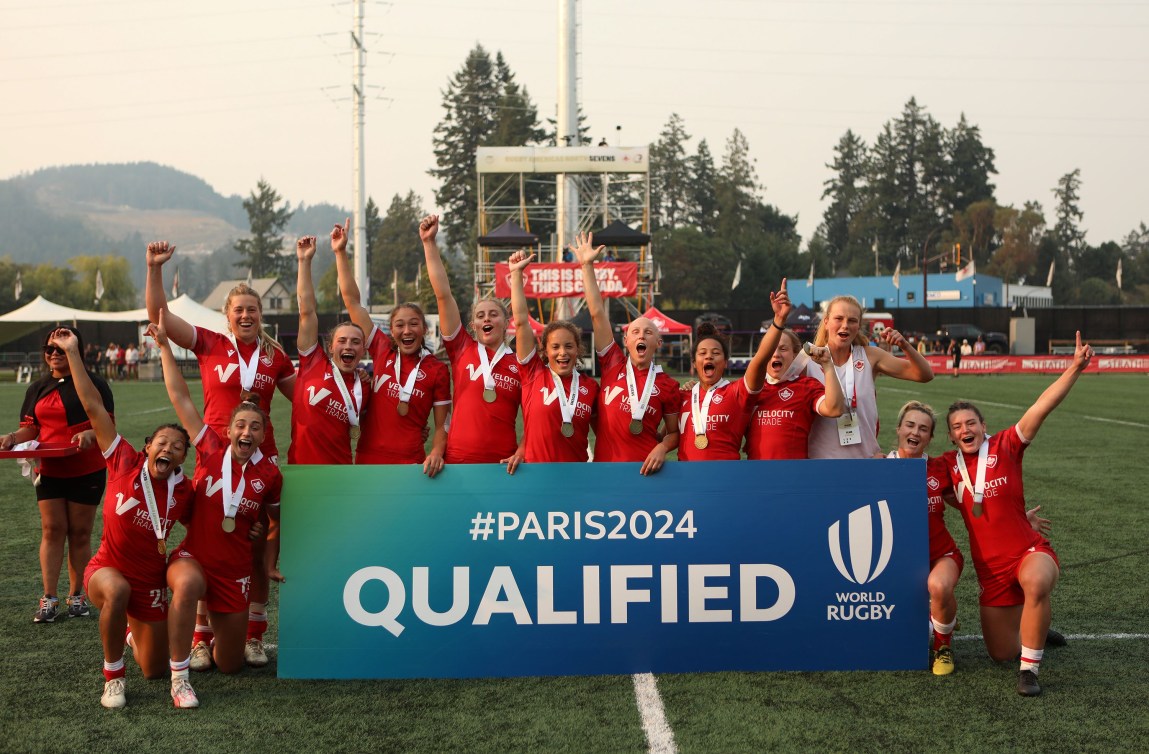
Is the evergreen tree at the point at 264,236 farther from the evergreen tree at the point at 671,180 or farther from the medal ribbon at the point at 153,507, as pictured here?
the medal ribbon at the point at 153,507

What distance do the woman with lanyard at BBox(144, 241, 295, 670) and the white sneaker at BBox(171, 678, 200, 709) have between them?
0.67 meters

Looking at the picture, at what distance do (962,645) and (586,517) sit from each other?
217 centimetres

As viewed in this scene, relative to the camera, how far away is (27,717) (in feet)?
15.2

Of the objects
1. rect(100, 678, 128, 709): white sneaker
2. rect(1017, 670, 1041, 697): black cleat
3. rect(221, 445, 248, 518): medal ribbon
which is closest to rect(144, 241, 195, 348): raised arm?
rect(221, 445, 248, 518): medal ribbon

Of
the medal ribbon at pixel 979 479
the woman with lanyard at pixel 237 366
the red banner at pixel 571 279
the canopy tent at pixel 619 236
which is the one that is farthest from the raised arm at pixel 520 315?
the red banner at pixel 571 279

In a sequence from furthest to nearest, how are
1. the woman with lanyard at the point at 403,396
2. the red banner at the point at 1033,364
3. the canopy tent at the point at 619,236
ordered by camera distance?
the canopy tent at the point at 619,236
the red banner at the point at 1033,364
the woman with lanyard at the point at 403,396

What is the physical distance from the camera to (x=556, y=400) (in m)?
5.76

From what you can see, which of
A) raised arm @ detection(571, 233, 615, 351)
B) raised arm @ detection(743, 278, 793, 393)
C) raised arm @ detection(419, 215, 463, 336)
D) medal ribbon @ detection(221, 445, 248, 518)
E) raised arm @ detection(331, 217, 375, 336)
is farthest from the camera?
raised arm @ detection(331, 217, 375, 336)

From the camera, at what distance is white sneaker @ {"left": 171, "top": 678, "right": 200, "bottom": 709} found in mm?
4730

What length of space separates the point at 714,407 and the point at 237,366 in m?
2.54

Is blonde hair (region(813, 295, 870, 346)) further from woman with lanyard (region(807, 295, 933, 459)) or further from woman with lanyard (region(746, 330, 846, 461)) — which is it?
woman with lanyard (region(746, 330, 846, 461))

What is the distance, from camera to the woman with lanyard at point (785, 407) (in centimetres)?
567

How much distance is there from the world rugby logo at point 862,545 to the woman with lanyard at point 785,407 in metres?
0.51

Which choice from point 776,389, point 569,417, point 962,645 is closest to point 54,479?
point 569,417
